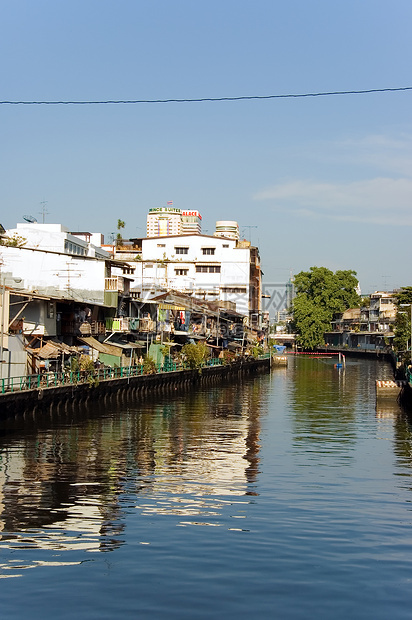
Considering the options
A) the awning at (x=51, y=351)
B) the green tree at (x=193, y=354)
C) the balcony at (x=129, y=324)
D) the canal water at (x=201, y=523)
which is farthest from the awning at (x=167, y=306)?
the canal water at (x=201, y=523)

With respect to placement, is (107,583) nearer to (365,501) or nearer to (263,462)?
(365,501)

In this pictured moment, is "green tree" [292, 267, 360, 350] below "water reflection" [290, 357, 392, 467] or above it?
above

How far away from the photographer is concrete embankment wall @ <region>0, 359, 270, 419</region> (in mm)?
39000

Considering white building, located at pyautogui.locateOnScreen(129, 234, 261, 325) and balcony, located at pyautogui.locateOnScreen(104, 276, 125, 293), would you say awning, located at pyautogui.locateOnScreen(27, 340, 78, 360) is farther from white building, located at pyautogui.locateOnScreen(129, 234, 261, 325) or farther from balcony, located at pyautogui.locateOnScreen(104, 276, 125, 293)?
white building, located at pyautogui.locateOnScreen(129, 234, 261, 325)

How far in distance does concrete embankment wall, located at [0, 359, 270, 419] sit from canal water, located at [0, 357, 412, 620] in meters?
1.05

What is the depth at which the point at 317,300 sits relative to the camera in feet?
548

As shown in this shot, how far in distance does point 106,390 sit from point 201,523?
105 feet

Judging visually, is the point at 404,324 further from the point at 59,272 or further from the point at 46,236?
the point at 59,272

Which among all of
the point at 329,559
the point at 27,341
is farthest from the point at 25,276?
the point at 329,559

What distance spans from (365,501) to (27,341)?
90.9ft

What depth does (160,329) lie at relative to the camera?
73188 mm

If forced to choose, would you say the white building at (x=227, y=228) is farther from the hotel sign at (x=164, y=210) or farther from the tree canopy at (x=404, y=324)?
the tree canopy at (x=404, y=324)

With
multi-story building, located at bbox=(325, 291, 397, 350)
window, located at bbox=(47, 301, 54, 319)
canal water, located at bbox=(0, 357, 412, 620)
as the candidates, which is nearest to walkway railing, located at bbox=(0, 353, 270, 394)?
canal water, located at bbox=(0, 357, 412, 620)

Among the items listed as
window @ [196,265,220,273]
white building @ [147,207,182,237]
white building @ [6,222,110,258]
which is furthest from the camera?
white building @ [147,207,182,237]
